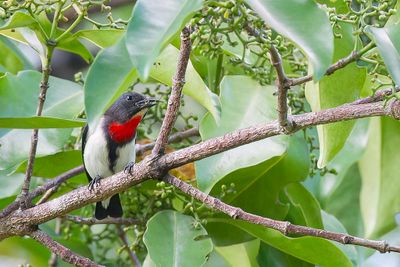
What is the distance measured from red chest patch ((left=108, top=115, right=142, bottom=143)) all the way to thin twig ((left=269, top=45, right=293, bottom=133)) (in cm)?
141

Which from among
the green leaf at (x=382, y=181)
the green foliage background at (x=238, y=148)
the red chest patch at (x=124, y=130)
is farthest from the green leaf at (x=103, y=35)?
the green leaf at (x=382, y=181)

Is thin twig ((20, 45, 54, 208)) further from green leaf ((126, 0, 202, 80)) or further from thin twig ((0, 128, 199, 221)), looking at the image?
green leaf ((126, 0, 202, 80))

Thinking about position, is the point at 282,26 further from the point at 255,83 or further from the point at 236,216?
the point at 255,83

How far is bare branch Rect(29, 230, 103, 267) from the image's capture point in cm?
256

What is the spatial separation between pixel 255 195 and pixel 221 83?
0.37m

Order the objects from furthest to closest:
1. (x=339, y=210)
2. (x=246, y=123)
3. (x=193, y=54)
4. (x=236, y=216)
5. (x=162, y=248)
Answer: (x=339, y=210)
(x=193, y=54)
(x=246, y=123)
(x=162, y=248)
(x=236, y=216)

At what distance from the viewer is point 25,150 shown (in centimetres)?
287

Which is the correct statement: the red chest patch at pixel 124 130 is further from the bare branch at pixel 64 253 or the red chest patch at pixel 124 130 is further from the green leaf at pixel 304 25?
the green leaf at pixel 304 25

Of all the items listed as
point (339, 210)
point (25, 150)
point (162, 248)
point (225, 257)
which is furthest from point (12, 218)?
point (339, 210)

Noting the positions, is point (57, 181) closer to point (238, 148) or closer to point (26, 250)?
point (26, 250)

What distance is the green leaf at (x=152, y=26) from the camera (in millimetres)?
1597

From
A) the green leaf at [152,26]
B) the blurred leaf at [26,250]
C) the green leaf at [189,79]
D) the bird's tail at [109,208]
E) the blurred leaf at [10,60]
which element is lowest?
the blurred leaf at [26,250]

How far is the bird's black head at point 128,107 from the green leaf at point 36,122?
0.82 m

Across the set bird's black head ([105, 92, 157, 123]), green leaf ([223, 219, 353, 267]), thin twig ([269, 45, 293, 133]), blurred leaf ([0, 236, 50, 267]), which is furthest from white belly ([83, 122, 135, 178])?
thin twig ([269, 45, 293, 133])
